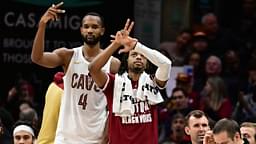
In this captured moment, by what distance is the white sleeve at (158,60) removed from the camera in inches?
378

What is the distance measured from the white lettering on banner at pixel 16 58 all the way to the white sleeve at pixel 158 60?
4790 millimetres

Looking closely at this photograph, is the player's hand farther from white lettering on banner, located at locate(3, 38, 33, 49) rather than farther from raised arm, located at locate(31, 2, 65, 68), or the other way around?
white lettering on banner, located at locate(3, 38, 33, 49)

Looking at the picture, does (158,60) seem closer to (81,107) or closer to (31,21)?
(81,107)

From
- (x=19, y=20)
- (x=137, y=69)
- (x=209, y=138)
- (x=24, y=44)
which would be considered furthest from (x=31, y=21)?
(x=209, y=138)

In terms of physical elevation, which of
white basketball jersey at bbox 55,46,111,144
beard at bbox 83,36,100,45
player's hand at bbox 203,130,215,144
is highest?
beard at bbox 83,36,100,45

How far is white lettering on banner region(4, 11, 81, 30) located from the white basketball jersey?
13.9ft

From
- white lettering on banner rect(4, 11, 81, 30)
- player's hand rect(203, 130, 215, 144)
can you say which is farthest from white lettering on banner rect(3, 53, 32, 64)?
player's hand rect(203, 130, 215, 144)

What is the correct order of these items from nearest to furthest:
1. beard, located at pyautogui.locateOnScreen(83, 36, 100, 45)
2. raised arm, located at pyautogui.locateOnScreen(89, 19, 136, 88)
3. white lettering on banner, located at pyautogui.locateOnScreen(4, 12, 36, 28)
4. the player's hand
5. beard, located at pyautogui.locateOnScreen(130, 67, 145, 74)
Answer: the player's hand < raised arm, located at pyautogui.locateOnScreen(89, 19, 136, 88) < beard, located at pyautogui.locateOnScreen(130, 67, 145, 74) < beard, located at pyautogui.locateOnScreen(83, 36, 100, 45) < white lettering on banner, located at pyautogui.locateOnScreen(4, 12, 36, 28)

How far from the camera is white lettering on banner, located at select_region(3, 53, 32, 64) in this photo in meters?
14.2

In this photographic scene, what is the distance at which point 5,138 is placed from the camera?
1281 cm

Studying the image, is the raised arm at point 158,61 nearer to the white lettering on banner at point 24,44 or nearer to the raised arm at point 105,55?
the raised arm at point 105,55

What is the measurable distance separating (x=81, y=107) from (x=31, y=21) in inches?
177

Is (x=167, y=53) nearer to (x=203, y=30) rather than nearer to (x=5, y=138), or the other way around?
(x=203, y=30)

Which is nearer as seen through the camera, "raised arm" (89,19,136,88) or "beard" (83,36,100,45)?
"raised arm" (89,19,136,88)
